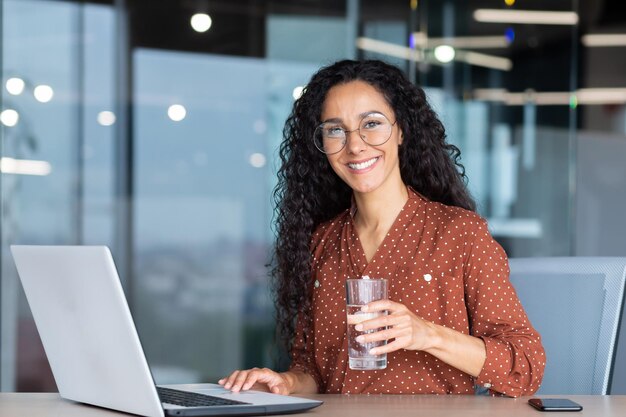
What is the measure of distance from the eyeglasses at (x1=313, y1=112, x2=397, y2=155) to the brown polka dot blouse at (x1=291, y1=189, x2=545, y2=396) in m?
0.18

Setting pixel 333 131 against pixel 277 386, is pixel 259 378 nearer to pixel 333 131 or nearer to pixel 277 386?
pixel 277 386

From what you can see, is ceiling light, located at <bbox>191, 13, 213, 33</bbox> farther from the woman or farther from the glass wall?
the woman

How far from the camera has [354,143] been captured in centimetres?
235

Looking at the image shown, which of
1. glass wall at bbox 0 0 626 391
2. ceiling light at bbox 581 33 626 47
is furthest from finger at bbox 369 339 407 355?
ceiling light at bbox 581 33 626 47

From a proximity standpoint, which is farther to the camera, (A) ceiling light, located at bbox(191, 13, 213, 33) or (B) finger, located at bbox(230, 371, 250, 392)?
(A) ceiling light, located at bbox(191, 13, 213, 33)

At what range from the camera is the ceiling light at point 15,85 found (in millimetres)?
4758

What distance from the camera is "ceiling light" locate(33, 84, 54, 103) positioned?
188 inches

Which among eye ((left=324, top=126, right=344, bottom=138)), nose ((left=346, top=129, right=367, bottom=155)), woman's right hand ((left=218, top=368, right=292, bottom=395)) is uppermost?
eye ((left=324, top=126, right=344, bottom=138))

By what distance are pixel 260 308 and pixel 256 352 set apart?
22 centimetres

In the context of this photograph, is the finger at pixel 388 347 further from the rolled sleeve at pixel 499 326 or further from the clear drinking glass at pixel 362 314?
the rolled sleeve at pixel 499 326

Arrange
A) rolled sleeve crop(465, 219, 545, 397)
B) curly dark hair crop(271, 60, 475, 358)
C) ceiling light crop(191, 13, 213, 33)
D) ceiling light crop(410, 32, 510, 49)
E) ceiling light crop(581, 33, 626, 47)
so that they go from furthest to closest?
ceiling light crop(581, 33, 626, 47) → ceiling light crop(410, 32, 510, 49) → ceiling light crop(191, 13, 213, 33) → curly dark hair crop(271, 60, 475, 358) → rolled sleeve crop(465, 219, 545, 397)

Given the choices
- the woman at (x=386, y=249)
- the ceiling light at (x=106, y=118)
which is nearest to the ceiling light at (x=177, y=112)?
the ceiling light at (x=106, y=118)

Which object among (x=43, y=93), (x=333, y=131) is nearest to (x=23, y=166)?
(x=43, y=93)

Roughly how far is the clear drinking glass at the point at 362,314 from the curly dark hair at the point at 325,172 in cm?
64
